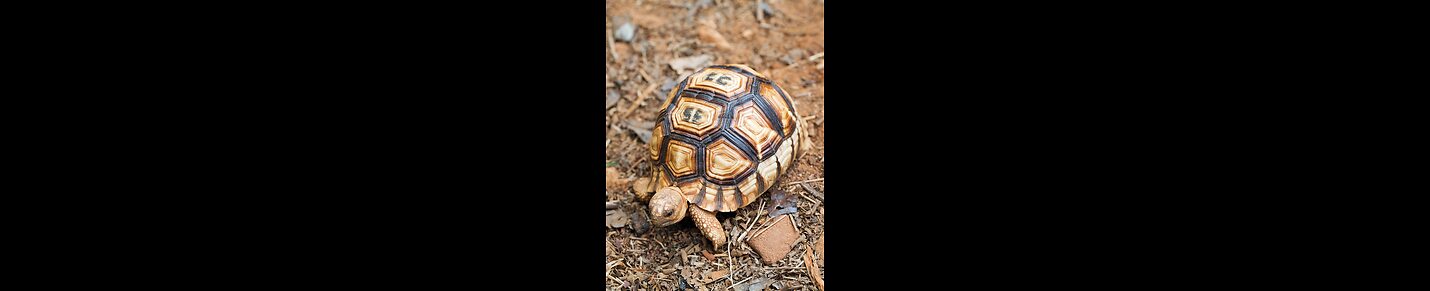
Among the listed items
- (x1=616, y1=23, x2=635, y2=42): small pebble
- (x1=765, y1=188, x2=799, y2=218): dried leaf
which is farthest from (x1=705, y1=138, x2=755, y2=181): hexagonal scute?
(x1=616, y1=23, x2=635, y2=42): small pebble

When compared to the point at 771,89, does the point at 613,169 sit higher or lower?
lower

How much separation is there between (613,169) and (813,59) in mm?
1314

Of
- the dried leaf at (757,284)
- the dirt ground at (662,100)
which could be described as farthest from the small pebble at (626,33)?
the dried leaf at (757,284)

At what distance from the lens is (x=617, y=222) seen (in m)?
3.52

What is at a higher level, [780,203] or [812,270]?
[780,203]

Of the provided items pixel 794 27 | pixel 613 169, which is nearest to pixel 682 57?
pixel 794 27

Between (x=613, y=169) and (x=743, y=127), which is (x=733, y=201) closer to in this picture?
(x=743, y=127)

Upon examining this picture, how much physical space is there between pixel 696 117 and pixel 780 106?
409 millimetres

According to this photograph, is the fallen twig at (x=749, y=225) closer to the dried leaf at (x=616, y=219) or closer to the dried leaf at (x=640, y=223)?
the dried leaf at (x=640, y=223)

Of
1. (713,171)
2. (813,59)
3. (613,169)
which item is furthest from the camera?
(813,59)

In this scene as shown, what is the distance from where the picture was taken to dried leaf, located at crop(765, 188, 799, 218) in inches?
138

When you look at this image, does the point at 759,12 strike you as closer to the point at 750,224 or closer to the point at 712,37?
the point at 712,37

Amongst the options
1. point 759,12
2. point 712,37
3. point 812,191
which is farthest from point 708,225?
point 759,12

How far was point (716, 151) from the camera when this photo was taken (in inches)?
132
